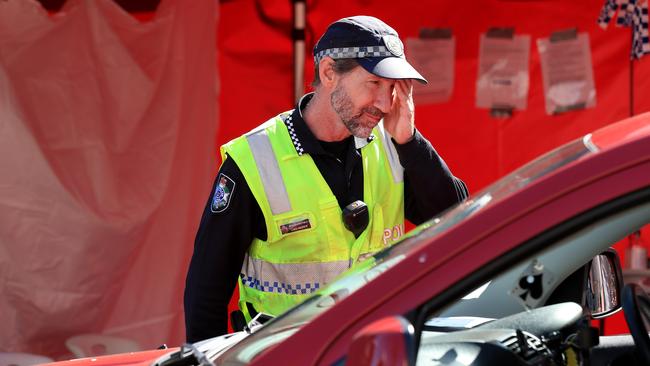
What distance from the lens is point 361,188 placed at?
3211 millimetres

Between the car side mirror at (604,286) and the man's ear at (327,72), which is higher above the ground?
the man's ear at (327,72)

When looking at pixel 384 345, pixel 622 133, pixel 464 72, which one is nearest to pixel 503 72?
pixel 464 72

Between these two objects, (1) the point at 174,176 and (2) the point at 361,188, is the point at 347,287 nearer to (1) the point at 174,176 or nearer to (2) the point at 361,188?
(2) the point at 361,188

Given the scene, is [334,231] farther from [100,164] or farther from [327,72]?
[100,164]

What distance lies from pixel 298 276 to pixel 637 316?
1.08 m

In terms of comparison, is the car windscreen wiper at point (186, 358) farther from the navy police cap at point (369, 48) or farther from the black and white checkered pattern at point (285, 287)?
the navy police cap at point (369, 48)

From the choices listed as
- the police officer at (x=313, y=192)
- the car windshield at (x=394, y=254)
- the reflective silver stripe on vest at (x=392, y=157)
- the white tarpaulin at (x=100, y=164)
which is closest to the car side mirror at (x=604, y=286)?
the car windshield at (x=394, y=254)

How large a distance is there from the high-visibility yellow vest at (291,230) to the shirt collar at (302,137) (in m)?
0.02

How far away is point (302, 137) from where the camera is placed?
3197mm

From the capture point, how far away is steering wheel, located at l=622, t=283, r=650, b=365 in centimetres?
226

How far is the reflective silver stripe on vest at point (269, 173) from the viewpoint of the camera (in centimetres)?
310

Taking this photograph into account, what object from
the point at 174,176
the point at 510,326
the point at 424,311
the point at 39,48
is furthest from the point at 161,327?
the point at 424,311

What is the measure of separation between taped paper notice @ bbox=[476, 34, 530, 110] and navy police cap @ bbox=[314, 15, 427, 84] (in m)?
3.07

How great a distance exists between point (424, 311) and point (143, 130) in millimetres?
3806
